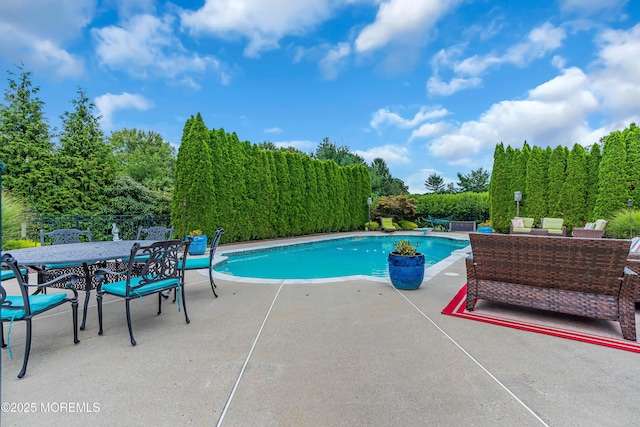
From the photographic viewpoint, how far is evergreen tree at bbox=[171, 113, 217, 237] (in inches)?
378

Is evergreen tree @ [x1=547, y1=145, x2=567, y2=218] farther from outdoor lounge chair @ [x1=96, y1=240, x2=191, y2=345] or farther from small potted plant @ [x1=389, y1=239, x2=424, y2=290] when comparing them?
outdoor lounge chair @ [x1=96, y1=240, x2=191, y2=345]

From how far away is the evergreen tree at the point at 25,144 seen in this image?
9.54 m

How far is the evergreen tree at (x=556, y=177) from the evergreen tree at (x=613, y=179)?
1.15 metres

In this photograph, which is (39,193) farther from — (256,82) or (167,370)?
(167,370)

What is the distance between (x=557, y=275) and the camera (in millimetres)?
2820

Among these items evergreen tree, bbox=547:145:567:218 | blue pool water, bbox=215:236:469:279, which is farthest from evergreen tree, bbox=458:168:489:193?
blue pool water, bbox=215:236:469:279

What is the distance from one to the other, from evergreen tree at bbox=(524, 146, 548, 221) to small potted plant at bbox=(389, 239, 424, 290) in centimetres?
1108

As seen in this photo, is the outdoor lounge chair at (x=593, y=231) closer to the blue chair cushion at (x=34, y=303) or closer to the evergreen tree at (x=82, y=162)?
the blue chair cushion at (x=34, y=303)

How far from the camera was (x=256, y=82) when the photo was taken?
11.5m

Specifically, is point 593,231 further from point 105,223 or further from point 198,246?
point 105,223

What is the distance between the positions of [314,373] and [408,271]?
93.2 inches

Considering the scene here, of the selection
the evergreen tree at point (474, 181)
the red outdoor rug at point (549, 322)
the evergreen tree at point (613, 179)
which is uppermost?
the evergreen tree at point (474, 181)

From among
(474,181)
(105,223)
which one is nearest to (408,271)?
(105,223)

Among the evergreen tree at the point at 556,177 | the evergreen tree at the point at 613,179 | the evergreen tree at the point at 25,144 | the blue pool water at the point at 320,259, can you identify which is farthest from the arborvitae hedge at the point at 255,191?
the evergreen tree at the point at 613,179
